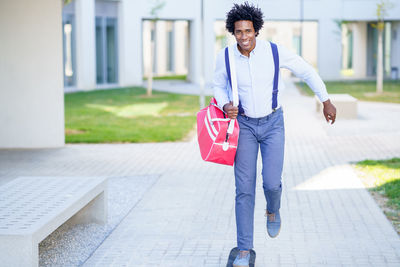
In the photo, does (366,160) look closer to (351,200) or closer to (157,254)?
(351,200)

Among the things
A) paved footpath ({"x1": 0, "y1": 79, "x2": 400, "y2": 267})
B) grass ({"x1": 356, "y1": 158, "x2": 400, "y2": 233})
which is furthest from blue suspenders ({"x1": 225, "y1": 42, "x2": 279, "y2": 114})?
grass ({"x1": 356, "y1": 158, "x2": 400, "y2": 233})

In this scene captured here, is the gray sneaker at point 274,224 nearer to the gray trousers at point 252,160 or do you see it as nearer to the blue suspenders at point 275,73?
the gray trousers at point 252,160

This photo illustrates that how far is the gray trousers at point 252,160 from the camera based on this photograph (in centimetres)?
455

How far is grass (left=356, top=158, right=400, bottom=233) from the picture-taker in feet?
21.9

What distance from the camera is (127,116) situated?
17.4 meters

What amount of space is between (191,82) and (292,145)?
22.8m

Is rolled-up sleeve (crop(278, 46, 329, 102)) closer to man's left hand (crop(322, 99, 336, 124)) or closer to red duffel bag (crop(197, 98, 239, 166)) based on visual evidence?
man's left hand (crop(322, 99, 336, 124))

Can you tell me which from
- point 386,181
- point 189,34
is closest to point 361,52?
point 189,34

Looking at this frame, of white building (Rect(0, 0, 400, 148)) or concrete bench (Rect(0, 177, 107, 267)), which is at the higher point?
white building (Rect(0, 0, 400, 148))

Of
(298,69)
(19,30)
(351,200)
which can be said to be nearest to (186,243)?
(298,69)

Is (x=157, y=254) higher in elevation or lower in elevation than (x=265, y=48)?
lower

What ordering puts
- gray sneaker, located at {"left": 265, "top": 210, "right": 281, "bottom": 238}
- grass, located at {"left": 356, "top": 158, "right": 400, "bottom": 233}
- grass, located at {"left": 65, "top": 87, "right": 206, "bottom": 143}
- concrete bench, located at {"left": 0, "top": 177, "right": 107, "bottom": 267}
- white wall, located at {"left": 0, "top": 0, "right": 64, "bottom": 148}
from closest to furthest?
concrete bench, located at {"left": 0, "top": 177, "right": 107, "bottom": 267} < gray sneaker, located at {"left": 265, "top": 210, "right": 281, "bottom": 238} < grass, located at {"left": 356, "top": 158, "right": 400, "bottom": 233} < white wall, located at {"left": 0, "top": 0, "right": 64, "bottom": 148} < grass, located at {"left": 65, "top": 87, "right": 206, "bottom": 143}

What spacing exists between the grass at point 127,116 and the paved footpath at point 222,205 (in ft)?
3.40

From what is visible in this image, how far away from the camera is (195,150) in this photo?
11305 mm
